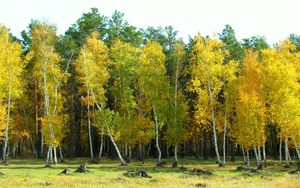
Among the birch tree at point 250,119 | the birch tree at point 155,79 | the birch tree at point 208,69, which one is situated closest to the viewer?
the birch tree at point 250,119

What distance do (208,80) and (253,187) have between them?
2219 centimetres

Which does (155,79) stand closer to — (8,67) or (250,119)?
(250,119)

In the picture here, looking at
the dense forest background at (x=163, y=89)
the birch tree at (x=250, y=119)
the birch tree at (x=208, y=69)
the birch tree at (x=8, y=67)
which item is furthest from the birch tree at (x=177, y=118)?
the birch tree at (x=8, y=67)

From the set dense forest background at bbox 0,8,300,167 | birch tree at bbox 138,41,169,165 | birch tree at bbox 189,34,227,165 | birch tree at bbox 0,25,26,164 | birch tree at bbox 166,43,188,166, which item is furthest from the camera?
birch tree at bbox 138,41,169,165

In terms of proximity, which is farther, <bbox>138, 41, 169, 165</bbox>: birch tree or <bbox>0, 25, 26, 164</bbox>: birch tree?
<bbox>138, 41, 169, 165</bbox>: birch tree

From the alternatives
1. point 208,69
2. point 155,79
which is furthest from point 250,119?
point 155,79

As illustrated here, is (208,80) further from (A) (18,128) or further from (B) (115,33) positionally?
(A) (18,128)

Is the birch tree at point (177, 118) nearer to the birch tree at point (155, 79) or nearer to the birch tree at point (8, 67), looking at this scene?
the birch tree at point (155, 79)

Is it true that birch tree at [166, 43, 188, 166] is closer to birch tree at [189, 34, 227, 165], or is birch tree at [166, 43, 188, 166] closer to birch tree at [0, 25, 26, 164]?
birch tree at [189, 34, 227, 165]

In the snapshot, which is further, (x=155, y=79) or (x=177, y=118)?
(x=155, y=79)

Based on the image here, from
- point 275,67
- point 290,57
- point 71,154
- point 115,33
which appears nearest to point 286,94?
point 275,67

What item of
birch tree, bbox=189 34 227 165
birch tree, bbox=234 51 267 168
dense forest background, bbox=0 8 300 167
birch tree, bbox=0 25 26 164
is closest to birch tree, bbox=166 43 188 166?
dense forest background, bbox=0 8 300 167

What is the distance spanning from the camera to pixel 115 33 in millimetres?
60812

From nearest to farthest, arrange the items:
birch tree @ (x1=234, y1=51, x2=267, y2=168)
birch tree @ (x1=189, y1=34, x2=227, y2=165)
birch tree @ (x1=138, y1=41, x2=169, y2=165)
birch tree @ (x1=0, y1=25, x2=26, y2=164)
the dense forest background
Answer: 1. birch tree @ (x1=234, y1=51, x2=267, y2=168)
2. the dense forest background
3. birch tree @ (x1=0, y1=25, x2=26, y2=164)
4. birch tree @ (x1=189, y1=34, x2=227, y2=165)
5. birch tree @ (x1=138, y1=41, x2=169, y2=165)
